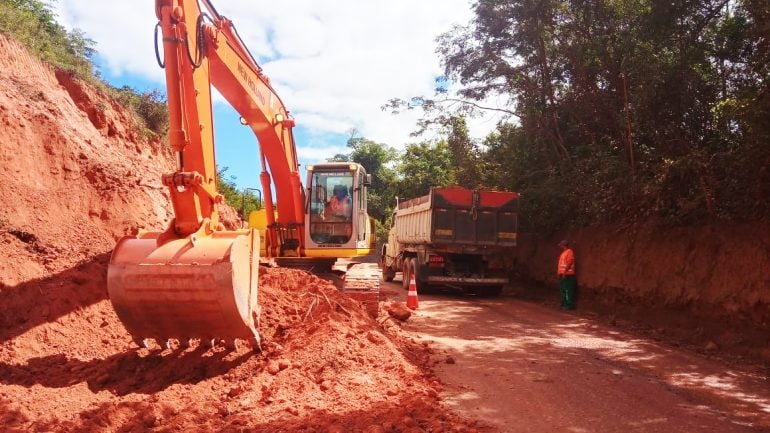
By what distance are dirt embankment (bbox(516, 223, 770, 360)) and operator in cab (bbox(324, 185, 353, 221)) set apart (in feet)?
18.5

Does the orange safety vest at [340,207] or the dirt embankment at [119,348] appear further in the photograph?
the orange safety vest at [340,207]

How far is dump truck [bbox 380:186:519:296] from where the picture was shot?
14.0 m

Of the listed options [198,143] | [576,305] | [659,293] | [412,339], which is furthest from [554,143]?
[198,143]

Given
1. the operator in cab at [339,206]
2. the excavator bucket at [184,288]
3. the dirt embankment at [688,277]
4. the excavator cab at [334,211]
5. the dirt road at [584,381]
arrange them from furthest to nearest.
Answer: the operator in cab at [339,206] → the excavator cab at [334,211] → the dirt embankment at [688,277] → the excavator bucket at [184,288] → the dirt road at [584,381]

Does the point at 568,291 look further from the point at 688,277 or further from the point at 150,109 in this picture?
the point at 150,109

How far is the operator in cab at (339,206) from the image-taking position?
11070mm

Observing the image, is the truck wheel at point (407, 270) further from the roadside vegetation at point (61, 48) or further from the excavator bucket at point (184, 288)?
the excavator bucket at point (184, 288)

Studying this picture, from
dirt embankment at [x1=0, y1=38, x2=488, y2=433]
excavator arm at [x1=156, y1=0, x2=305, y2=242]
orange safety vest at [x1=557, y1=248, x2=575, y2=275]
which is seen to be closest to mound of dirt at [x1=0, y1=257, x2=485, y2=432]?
dirt embankment at [x1=0, y1=38, x2=488, y2=433]

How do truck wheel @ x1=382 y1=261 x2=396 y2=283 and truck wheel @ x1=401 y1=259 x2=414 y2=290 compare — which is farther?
truck wheel @ x1=382 y1=261 x2=396 y2=283

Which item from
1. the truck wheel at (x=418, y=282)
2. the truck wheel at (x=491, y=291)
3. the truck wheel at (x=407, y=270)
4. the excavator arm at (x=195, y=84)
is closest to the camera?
the excavator arm at (x=195, y=84)

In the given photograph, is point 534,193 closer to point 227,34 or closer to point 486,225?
point 486,225

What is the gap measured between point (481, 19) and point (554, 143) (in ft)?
14.1

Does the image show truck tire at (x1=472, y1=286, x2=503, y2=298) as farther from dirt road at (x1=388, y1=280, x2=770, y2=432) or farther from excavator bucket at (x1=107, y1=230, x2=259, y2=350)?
excavator bucket at (x1=107, y1=230, x2=259, y2=350)

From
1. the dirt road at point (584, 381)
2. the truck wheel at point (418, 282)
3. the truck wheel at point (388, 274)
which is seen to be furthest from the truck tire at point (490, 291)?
the truck wheel at point (388, 274)
